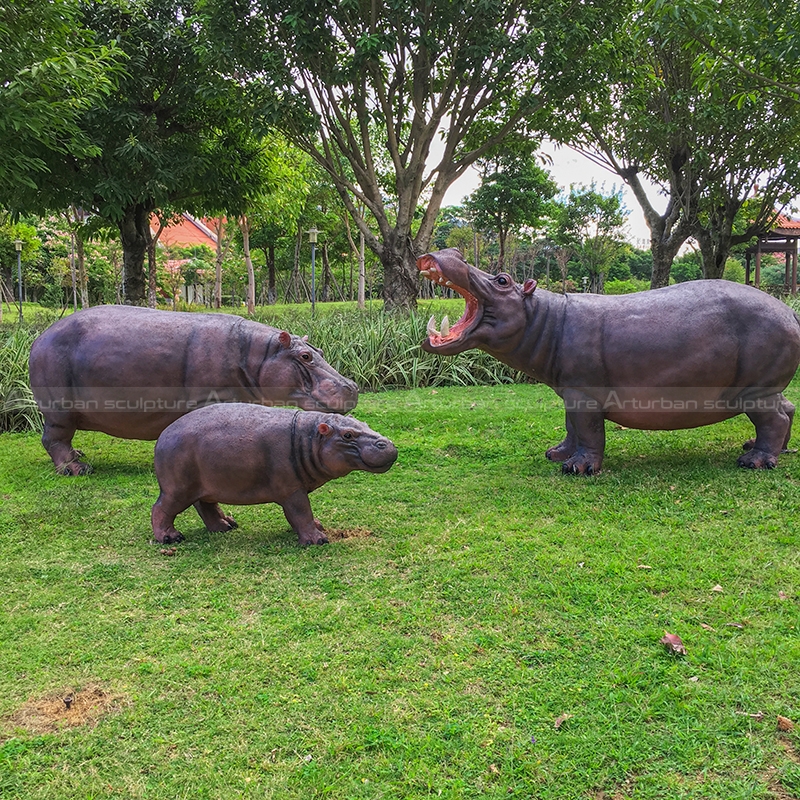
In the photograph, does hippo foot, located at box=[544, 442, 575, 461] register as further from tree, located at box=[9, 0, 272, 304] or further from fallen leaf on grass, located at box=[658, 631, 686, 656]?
tree, located at box=[9, 0, 272, 304]

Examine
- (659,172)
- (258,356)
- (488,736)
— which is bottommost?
(488,736)

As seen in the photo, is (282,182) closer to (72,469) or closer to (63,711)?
(72,469)

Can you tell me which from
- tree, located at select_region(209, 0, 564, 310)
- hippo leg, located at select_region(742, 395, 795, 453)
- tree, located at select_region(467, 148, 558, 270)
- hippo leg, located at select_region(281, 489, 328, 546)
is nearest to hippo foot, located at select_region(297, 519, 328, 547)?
hippo leg, located at select_region(281, 489, 328, 546)

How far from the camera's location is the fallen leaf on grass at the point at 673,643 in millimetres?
2887

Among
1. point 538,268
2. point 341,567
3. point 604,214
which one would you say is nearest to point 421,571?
point 341,567

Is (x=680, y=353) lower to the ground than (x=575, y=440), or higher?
higher

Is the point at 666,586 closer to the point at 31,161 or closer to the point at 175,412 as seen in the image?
the point at 175,412

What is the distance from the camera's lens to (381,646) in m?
3.01

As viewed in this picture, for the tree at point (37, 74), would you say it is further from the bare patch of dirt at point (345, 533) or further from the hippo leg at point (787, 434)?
the hippo leg at point (787, 434)

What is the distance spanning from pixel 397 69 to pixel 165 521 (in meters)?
10.1

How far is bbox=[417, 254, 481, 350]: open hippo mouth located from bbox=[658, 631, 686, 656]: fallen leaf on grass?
8.76 ft

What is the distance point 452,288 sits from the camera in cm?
509

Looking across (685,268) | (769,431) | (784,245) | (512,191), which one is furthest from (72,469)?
(685,268)

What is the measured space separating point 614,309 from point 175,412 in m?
3.44
